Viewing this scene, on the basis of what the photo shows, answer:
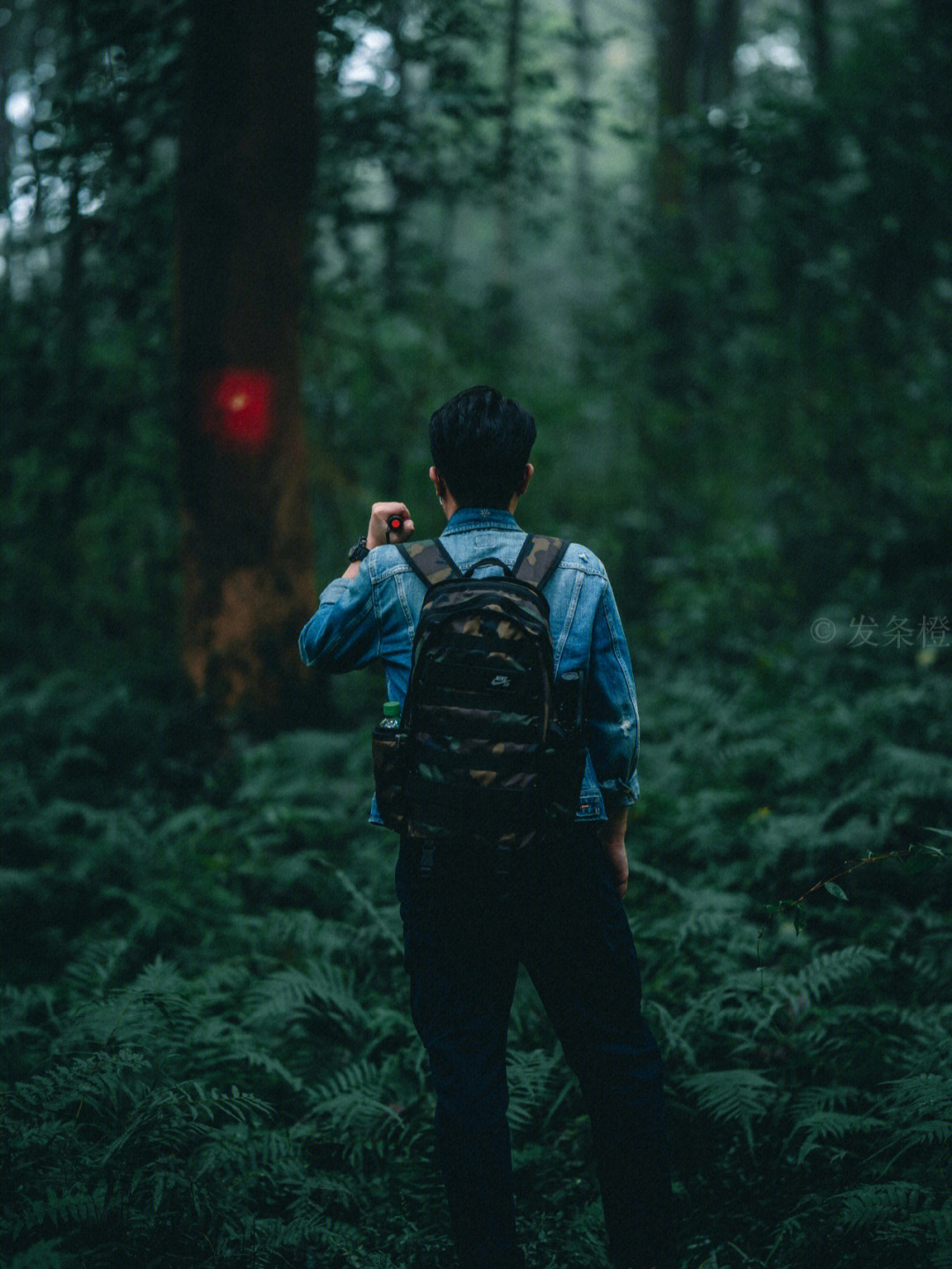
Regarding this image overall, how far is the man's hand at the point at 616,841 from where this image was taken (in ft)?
8.70

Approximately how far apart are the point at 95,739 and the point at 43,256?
7.19 meters

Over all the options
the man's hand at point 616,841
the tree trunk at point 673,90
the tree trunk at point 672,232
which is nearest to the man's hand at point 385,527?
the man's hand at point 616,841

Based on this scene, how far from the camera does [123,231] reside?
7.57 meters

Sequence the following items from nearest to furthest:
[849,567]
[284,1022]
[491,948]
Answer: [491,948], [284,1022], [849,567]

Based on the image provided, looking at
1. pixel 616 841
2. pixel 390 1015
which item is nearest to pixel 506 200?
pixel 390 1015

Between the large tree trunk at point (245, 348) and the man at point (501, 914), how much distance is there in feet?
14.2

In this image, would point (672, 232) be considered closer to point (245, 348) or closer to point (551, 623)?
point (245, 348)

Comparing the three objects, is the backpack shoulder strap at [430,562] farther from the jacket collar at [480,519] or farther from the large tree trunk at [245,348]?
the large tree trunk at [245,348]

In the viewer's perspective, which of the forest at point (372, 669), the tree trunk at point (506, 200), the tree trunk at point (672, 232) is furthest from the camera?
A: the tree trunk at point (672, 232)

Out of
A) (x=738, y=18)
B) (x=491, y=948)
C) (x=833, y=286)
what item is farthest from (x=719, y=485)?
(x=738, y=18)

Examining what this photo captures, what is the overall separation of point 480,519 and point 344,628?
436 mm

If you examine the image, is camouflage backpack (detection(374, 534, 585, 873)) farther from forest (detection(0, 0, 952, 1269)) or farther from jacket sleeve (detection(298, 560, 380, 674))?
forest (detection(0, 0, 952, 1269))

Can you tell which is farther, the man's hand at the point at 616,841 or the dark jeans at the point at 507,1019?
the man's hand at the point at 616,841

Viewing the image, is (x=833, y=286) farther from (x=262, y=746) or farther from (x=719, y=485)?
(x=262, y=746)
